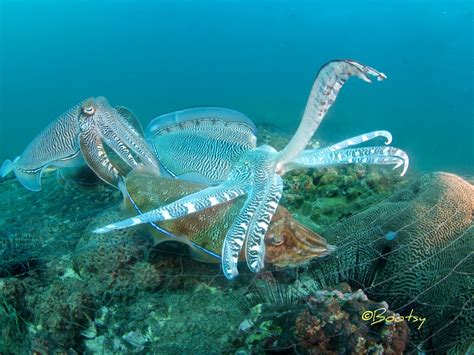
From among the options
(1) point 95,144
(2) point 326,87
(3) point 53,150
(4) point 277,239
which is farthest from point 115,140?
(2) point 326,87

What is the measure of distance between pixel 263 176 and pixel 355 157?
3.07 ft

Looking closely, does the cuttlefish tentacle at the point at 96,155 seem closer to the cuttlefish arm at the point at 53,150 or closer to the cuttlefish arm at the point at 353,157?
the cuttlefish arm at the point at 53,150

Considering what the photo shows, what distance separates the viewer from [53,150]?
4.84 metres

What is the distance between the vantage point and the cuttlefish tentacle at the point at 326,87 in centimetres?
300

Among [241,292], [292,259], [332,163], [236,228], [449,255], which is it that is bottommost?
[241,292]

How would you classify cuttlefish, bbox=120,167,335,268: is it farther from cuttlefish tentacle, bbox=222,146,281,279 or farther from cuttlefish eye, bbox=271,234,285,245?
cuttlefish tentacle, bbox=222,146,281,279

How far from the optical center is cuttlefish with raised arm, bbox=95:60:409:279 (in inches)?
123

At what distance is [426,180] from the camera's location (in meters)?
4.67

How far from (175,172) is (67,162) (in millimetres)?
1427

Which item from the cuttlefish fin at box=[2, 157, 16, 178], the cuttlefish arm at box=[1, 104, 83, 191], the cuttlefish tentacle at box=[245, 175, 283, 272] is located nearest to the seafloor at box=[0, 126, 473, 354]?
the cuttlefish tentacle at box=[245, 175, 283, 272]

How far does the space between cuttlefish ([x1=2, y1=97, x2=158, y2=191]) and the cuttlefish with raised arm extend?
121cm

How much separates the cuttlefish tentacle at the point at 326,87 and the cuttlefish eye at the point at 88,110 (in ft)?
7.82

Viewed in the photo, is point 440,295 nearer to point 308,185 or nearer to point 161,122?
point 308,185

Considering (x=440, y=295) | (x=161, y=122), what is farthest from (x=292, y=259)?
(x=161, y=122)
